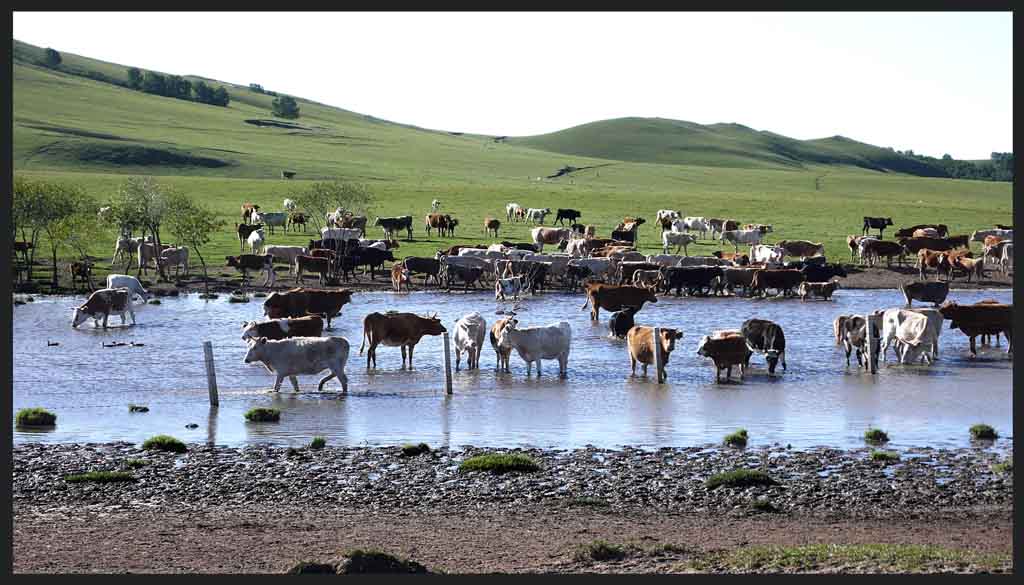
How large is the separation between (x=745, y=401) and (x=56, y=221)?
114 ft

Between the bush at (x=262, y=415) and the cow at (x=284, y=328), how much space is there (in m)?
6.41

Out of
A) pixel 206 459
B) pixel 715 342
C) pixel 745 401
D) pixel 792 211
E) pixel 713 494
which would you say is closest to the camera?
pixel 713 494

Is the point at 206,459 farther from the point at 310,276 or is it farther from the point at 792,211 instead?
the point at 792,211

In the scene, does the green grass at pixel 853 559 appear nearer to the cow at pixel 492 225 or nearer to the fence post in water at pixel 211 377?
the fence post in water at pixel 211 377

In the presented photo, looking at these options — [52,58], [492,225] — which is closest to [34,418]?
[492,225]

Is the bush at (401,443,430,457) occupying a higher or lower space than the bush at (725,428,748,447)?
lower

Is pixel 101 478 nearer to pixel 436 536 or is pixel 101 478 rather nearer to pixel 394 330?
pixel 436 536

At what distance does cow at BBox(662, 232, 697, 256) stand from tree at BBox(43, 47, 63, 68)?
15118 centimetres

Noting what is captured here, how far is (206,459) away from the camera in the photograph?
18328 mm

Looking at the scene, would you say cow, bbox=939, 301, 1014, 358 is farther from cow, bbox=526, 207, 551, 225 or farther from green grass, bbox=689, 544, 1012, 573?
cow, bbox=526, 207, 551, 225

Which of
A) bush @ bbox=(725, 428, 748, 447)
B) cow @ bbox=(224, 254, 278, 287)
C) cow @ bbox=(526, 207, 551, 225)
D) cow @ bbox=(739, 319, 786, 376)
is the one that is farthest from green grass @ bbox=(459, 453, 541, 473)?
cow @ bbox=(526, 207, 551, 225)

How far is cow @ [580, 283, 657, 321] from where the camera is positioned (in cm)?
3878

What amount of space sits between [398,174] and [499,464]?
95.3 metres

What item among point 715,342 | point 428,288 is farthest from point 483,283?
point 715,342
